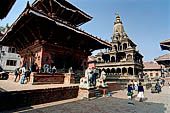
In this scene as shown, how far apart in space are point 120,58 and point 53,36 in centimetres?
3022

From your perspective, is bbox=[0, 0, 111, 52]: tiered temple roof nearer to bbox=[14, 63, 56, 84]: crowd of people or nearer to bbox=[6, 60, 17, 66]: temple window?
bbox=[14, 63, 56, 84]: crowd of people

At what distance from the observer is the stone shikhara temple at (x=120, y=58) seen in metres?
33.3

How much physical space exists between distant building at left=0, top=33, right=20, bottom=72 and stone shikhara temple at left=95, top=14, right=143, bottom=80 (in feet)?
81.5

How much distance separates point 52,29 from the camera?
1108 cm

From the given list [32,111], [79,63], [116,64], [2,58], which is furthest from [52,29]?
[116,64]

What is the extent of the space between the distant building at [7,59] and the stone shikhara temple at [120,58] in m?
24.9

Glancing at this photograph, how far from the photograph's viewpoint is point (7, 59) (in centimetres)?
2469

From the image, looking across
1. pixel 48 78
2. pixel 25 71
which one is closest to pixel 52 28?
pixel 25 71

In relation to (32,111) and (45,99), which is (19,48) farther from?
(32,111)

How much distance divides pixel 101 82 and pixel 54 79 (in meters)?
4.33

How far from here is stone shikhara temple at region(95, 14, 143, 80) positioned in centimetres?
3331

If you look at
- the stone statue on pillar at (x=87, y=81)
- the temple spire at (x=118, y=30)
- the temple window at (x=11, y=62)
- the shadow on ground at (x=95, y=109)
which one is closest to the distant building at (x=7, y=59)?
the temple window at (x=11, y=62)

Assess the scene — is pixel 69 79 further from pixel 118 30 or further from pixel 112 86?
pixel 118 30

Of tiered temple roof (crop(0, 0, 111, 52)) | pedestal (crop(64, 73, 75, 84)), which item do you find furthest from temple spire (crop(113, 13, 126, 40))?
pedestal (crop(64, 73, 75, 84))
